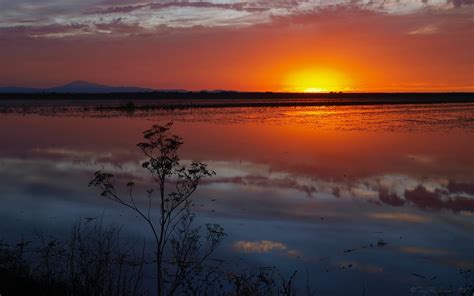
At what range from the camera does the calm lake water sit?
339 inches

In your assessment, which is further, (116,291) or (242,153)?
(242,153)

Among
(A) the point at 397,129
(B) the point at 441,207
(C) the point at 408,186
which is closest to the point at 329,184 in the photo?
(C) the point at 408,186

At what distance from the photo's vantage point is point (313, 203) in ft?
41.2

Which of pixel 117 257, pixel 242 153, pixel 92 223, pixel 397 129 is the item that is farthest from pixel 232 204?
pixel 397 129

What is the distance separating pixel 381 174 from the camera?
16219 mm

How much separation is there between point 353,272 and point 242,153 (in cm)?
1325

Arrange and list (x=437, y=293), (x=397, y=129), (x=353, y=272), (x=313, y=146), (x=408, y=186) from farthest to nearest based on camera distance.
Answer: (x=397, y=129) < (x=313, y=146) < (x=408, y=186) < (x=353, y=272) < (x=437, y=293)

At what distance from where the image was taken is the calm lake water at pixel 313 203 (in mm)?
8617

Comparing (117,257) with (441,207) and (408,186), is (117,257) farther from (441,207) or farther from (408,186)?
(408,186)

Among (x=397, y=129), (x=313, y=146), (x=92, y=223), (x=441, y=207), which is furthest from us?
(x=397, y=129)

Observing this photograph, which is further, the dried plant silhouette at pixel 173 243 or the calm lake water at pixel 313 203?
the calm lake water at pixel 313 203

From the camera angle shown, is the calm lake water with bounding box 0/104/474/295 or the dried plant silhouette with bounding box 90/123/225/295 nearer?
the dried plant silhouette with bounding box 90/123/225/295

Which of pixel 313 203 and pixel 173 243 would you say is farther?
pixel 313 203

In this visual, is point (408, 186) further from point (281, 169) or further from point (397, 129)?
point (397, 129)
